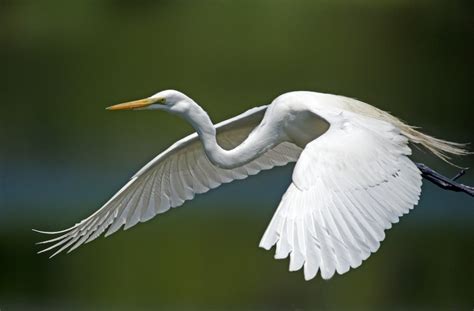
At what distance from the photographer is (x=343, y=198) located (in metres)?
2.01

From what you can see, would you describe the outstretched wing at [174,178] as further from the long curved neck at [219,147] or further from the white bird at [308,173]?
the long curved neck at [219,147]

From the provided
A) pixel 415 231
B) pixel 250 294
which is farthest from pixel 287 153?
pixel 415 231

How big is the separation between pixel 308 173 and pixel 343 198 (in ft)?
0.29

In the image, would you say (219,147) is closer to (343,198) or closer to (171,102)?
(171,102)

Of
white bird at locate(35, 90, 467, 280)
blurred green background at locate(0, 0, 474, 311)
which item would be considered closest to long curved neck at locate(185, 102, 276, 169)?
white bird at locate(35, 90, 467, 280)

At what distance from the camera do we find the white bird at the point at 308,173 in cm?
185

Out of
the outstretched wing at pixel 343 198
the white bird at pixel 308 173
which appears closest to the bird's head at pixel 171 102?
the white bird at pixel 308 173

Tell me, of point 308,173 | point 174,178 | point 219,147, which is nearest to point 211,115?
point 174,178

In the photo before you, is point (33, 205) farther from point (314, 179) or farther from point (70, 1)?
point (314, 179)

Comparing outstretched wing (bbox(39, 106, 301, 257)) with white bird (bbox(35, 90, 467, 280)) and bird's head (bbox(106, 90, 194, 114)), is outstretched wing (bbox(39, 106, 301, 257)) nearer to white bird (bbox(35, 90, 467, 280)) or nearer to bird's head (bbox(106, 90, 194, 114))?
white bird (bbox(35, 90, 467, 280))

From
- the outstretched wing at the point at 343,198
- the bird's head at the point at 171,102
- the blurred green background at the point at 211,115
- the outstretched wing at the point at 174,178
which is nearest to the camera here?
the outstretched wing at the point at 343,198

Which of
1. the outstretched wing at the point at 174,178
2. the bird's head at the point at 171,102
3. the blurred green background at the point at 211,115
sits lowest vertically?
the blurred green background at the point at 211,115

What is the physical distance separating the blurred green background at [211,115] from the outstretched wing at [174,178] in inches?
71.9

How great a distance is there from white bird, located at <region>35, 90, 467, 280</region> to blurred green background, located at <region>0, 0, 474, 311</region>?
189 centimetres
